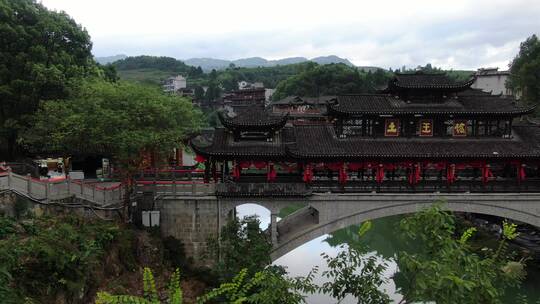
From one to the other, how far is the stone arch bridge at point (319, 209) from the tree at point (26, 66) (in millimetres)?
10487

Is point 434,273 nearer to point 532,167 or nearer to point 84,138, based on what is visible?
point 84,138

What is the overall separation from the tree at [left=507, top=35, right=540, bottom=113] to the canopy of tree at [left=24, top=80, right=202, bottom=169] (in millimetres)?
40760

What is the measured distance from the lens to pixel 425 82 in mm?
25234

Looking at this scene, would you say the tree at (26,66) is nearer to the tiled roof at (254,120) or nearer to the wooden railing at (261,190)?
the tiled roof at (254,120)

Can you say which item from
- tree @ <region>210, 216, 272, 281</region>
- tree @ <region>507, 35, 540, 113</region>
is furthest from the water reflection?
tree @ <region>507, 35, 540, 113</region>

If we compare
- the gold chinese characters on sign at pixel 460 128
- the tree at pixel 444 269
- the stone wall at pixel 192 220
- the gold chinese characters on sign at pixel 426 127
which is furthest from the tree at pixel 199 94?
the tree at pixel 444 269

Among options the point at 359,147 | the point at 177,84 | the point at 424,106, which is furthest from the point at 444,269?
the point at 177,84

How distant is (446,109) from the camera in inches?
962

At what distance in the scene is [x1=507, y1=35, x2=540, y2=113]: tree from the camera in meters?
47.9

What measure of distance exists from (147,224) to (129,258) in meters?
2.64

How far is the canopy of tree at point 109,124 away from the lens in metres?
20.9

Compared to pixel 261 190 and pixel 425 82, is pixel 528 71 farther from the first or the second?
pixel 261 190

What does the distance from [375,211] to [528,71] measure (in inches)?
1435

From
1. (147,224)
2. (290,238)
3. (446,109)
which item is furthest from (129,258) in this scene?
(446,109)
